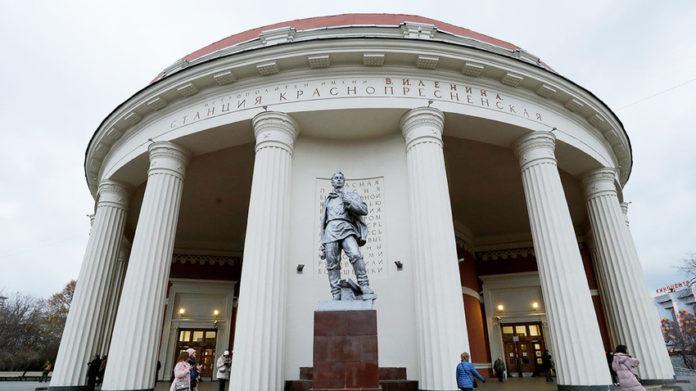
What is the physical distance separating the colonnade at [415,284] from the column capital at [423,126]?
27mm

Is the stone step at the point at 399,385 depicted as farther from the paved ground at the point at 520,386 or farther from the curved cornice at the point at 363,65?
the curved cornice at the point at 363,65

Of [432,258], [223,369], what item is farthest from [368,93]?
[223,369]

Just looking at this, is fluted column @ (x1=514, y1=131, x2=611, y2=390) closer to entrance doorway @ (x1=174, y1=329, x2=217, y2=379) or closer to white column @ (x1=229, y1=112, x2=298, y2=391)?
white column @ (x1=229, y1=112, x2=298, y2=391)

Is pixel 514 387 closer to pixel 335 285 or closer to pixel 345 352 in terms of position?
pixel 345 352

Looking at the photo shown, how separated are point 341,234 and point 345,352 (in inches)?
73.2

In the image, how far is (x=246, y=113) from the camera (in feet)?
34.1

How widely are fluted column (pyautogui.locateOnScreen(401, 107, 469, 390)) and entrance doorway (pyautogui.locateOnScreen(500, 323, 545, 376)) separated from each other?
40.5ft

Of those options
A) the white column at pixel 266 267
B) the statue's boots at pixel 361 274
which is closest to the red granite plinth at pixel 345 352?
the statue's boots at pixel 361 274

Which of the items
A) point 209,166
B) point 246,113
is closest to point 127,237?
point 209,166

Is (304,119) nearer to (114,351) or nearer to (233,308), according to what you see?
(114,351)

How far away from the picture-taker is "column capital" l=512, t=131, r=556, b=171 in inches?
417

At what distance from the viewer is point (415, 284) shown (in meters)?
8.77

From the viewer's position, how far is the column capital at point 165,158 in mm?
10922

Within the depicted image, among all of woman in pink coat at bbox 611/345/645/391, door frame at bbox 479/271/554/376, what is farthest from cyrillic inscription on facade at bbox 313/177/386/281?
door frame at bbox 479/271/554/376
